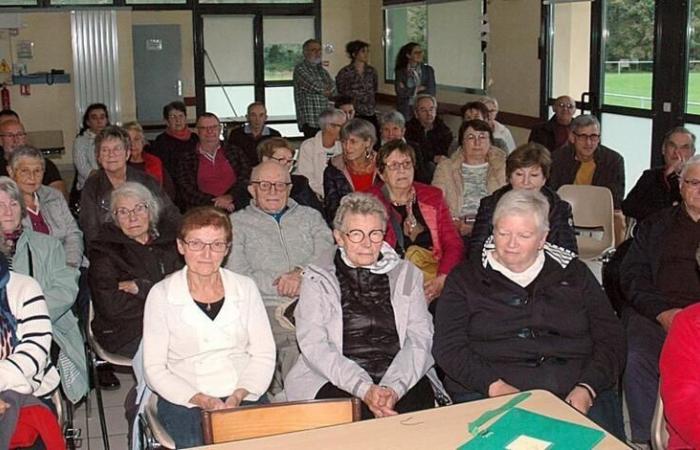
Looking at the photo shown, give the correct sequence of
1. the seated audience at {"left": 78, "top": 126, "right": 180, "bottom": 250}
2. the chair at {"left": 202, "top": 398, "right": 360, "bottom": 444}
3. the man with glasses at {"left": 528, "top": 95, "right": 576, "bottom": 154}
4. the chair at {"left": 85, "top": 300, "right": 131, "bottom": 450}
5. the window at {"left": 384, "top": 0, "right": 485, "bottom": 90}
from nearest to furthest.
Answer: the chair at {"left": 202, "top": 398, "right": 360, "bottom": 444}, the chair at {"left": 85, "top": 300, "right": 131, "bottom": 450}, the seated audience at {"left": 78, "top": 126, "right": 180, "bottom": 250}, the man with glasses at {"left": 528, "top": 95, "right": 576, "bottom": 154}, the window at {"left": 384, "top": 0, "right": 485, "bottom": 90}

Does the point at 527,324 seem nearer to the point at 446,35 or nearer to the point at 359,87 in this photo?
the point at 359,87

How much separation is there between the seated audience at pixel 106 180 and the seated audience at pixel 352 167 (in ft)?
2.99

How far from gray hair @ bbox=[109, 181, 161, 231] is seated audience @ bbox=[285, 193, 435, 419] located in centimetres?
99

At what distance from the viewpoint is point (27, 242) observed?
3609 millimetres

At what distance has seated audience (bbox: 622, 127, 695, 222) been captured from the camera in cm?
510

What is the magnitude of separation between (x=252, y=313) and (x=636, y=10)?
233 inches

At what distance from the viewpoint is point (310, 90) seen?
999 centimetres

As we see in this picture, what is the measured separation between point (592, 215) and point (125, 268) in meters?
3.02

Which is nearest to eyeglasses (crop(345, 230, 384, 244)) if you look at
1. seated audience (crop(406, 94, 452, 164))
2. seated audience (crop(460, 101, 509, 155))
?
seated audience (crop(460, 101, 509, 155))

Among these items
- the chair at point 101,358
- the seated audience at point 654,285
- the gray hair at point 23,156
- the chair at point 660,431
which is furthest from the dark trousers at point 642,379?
the gray hair at point 23,156

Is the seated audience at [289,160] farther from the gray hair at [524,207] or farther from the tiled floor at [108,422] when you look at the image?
the gray hair at [524,207]

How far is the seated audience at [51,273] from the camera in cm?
356

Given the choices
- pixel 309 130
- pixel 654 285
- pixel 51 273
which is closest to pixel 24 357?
pixel 51 273

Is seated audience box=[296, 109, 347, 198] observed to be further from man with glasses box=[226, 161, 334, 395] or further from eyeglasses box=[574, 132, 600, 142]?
man with glasses box=[226, 161, 334, 395]
